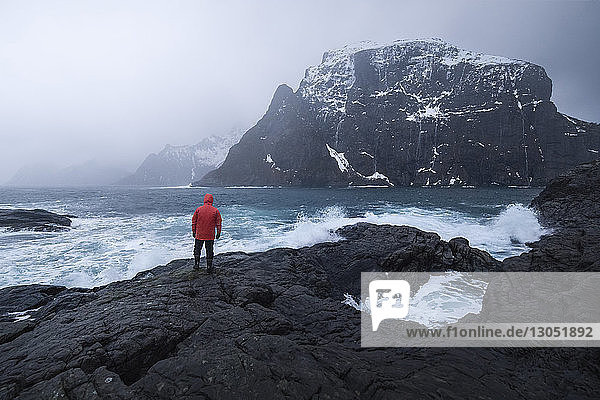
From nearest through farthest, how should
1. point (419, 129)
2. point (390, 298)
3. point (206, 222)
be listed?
1. point (206, 222)
2. point (390, 298)
3. point (419, 129)

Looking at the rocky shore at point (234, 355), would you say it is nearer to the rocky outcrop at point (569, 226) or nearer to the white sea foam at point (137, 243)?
the rocky outcrop at point (569, 226)

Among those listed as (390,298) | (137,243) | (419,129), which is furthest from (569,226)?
(419,129)

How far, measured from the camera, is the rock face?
23266mm

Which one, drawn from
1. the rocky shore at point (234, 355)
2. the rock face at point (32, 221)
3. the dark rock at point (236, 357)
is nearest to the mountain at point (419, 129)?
the rock face at point (32, 221)

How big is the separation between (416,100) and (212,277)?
516 feet

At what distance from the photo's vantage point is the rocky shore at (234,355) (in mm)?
3354

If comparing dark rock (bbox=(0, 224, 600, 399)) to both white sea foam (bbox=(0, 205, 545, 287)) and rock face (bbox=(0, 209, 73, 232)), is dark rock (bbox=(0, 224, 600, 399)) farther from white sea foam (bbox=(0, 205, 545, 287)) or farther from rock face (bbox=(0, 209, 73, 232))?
rock face (bbox=(0, 209, 73, 232))

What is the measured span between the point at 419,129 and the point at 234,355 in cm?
14091

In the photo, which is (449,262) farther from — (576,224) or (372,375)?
(576,224)

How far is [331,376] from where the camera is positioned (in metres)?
3.55

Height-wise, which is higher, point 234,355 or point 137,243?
point 234,355

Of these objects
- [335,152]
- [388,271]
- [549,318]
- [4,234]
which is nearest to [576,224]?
[388,271]
